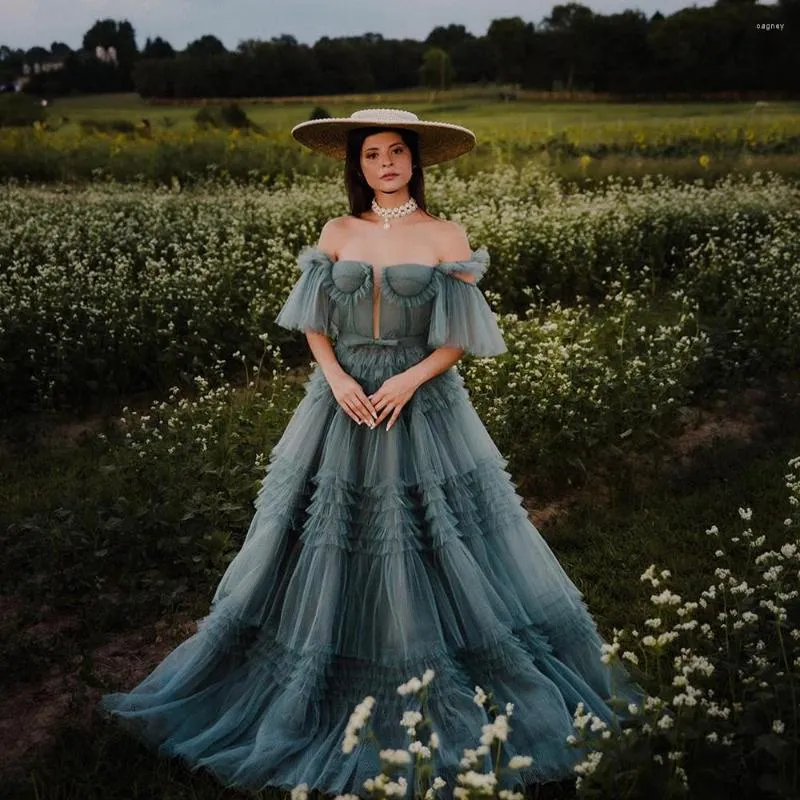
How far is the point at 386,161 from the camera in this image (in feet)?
12.2

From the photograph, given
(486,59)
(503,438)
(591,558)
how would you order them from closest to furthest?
(591,558) < (503,438) < (486,59)

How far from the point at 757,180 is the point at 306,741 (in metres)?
13.6

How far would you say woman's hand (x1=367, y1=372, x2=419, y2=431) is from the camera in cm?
362

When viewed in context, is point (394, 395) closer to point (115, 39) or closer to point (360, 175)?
point (360, 175)

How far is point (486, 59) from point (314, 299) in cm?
2346

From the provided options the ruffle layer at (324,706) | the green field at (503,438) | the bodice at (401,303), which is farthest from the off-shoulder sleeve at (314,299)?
the green field at (503,438)

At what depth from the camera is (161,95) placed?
24484 mm

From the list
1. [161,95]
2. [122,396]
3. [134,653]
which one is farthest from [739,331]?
[161,95]

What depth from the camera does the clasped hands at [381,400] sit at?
3623mm

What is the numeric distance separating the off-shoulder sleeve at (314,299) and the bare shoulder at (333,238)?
3cm

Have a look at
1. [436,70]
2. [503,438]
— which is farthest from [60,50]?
[503,438]

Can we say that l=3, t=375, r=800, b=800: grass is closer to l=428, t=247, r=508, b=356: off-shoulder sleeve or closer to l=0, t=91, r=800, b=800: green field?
l=0, t=91, r=800, b=800: green field

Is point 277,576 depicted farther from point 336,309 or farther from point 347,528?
point 336,309

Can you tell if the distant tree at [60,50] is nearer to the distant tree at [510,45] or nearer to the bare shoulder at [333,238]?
the distant tree at [510,45]
